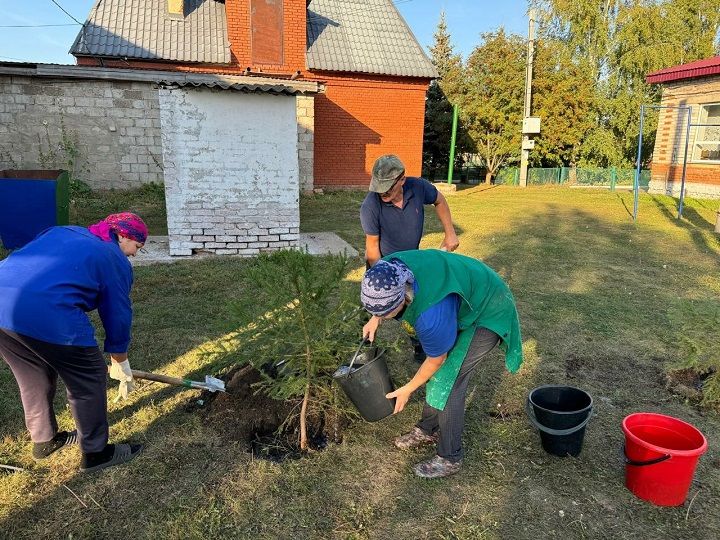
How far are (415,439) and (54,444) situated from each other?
2.19 meters

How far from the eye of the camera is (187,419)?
10.8ft

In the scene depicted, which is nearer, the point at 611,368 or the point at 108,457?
the point at 108,457

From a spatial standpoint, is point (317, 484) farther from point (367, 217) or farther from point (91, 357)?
point (367, 217)

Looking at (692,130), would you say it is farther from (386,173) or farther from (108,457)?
(108,457)

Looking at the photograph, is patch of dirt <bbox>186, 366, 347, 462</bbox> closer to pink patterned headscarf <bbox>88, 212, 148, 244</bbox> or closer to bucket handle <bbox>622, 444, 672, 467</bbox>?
pink patterned headscarf <bbox>88, 212, 148, 244</bbox>

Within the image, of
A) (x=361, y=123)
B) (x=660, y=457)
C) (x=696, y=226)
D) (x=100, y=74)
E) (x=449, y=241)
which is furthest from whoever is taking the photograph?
(x=361, y=123)

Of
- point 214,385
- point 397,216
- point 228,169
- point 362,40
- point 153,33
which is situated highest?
point 362,40

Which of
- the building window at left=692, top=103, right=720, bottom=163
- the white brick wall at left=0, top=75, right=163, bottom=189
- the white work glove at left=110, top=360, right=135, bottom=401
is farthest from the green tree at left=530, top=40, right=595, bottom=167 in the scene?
the white work glove at left=110, top=360, right=135, bottom=401

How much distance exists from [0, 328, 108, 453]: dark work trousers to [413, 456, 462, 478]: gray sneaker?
1.80 m

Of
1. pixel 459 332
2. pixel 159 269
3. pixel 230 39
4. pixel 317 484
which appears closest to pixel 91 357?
pixel 317 484

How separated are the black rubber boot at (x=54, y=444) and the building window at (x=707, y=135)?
1766cm

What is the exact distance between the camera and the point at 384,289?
2047 millimetres

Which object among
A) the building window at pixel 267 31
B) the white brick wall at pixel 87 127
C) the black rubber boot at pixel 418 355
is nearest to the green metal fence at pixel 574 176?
the building window at pixel 267 31

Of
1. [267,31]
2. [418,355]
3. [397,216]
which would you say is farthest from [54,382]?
[267,31]
